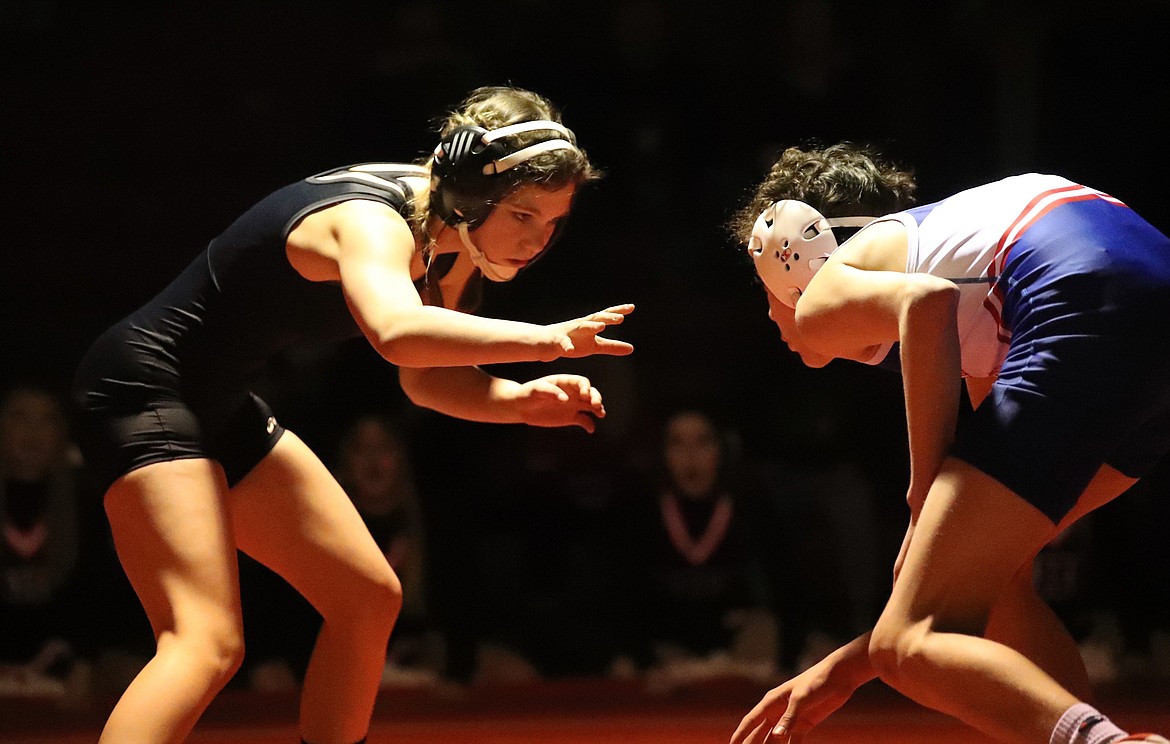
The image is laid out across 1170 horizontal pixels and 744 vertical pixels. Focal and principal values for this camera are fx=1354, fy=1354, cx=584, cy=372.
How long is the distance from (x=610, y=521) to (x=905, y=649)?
245 cm

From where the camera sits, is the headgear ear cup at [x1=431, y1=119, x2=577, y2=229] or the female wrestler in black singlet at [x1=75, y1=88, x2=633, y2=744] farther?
the headgear ear cup at [x1=431, y1=119, x2=577, y2=229]

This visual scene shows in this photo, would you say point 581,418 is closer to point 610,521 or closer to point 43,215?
point 610,521

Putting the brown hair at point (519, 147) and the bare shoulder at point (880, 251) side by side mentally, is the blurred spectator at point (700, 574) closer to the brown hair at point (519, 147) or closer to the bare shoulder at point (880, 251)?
the brown hair at point (519, 147)

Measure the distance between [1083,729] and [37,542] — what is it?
3.16 metres

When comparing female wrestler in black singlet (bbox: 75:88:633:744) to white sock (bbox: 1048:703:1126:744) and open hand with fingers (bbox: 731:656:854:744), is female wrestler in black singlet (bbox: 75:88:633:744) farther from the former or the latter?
white sock (bbox: 1048:703:1126:744)

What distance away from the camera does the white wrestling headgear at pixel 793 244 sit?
6.84ft

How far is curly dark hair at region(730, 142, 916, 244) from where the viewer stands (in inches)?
84.9

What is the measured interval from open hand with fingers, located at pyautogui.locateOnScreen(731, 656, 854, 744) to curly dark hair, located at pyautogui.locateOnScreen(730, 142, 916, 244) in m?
0.73

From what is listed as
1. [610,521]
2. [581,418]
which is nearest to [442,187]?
[581,418]

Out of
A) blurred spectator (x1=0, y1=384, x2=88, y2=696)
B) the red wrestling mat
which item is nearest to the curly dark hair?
the red wrestling mat

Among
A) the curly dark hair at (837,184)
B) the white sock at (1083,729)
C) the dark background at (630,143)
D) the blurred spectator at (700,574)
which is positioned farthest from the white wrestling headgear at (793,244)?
the dark background at (630,143)

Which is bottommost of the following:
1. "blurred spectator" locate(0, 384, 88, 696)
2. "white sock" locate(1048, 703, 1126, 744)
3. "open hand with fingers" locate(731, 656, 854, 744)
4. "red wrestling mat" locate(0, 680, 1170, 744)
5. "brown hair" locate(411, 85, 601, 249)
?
"red wrestling mat" locate(0, 680, 1170, 744)

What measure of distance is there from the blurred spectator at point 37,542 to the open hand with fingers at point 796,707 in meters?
2.42

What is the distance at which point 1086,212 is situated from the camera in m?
1.80
